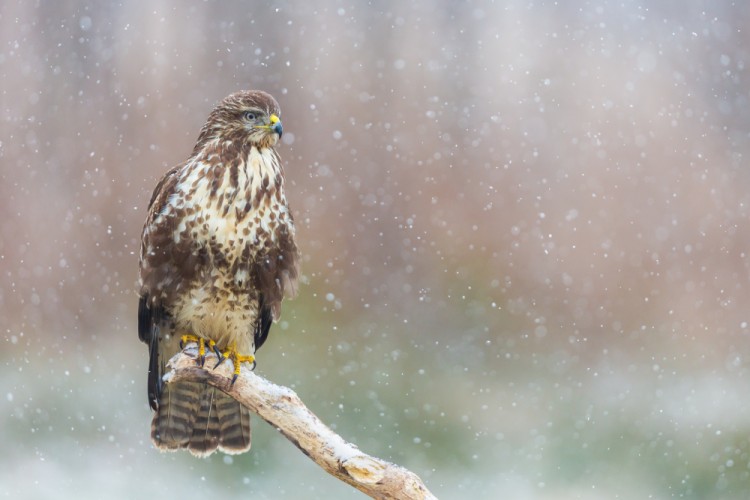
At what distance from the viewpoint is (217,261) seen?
97.2 inches

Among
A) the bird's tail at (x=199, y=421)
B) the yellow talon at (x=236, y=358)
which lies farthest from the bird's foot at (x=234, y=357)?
the bird's tail at (x=199, y=421)

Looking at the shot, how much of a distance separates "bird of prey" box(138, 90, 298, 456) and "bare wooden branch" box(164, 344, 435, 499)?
8 cm

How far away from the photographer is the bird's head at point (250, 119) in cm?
247

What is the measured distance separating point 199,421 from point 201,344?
28cm

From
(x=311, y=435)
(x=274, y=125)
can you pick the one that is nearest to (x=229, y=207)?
(x=274, y=125)

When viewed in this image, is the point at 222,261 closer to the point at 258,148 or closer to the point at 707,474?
the point at 258,148

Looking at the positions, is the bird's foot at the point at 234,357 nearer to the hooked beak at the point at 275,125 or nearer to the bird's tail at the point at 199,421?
the bird's tail at the point at 199,421

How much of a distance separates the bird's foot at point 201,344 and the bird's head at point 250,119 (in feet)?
1.98

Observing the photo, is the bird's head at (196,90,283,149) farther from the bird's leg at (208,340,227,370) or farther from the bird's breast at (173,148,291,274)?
the bird's leg at (208,340,227,370)

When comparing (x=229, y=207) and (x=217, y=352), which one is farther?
(x=217, y=352)

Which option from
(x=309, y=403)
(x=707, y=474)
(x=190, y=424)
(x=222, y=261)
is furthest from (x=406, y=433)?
(x=222, y=261)

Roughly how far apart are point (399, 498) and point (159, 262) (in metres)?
0.95

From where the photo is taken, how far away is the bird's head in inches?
97.3

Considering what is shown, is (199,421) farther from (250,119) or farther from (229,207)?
(250,119)
